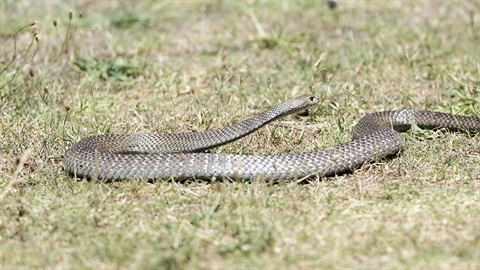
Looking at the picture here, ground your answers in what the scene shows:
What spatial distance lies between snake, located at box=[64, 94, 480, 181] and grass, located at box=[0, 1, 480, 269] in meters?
0.11

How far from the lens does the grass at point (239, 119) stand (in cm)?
464

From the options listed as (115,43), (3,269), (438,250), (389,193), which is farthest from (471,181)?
(115,43)

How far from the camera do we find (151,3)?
11844 mm

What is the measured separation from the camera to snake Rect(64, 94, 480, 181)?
589 cm

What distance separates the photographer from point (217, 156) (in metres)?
5.99

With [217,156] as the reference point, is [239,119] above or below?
below

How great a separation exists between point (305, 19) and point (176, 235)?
7011 mm

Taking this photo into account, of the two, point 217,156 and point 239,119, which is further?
point 239,119

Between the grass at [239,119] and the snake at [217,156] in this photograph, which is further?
the snake at [217,156]

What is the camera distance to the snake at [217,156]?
232 inches

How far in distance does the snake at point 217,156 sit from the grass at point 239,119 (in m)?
0.11

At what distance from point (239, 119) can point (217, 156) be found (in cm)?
161

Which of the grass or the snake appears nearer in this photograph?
the grass

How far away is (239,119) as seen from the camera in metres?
7.55
